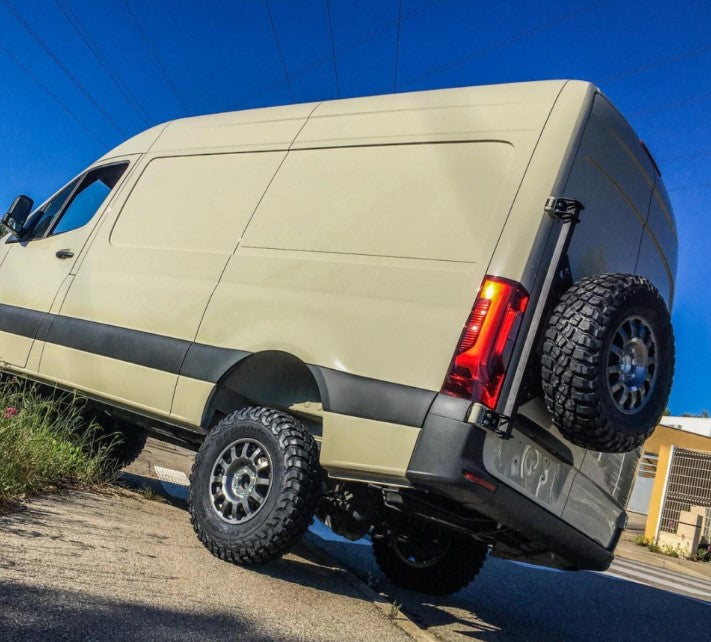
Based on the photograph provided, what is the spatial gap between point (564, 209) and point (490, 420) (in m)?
0.99

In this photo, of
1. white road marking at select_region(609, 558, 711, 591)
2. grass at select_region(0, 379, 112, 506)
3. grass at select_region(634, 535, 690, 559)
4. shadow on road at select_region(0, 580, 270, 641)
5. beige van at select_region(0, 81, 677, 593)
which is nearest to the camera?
shadow on road at select_region(0, 580, 270, 641)

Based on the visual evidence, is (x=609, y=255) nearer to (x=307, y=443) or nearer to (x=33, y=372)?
(x=307, y=443)

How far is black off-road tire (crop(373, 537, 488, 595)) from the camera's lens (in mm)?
4488

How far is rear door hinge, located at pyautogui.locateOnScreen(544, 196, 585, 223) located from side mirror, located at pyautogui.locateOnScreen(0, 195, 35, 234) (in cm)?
445

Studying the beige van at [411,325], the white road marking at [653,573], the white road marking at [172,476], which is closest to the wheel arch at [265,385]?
the beige van at [411,325]

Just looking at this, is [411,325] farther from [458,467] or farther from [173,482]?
[173,482]

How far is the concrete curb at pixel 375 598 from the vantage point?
3.27 m

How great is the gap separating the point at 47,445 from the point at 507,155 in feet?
11.0

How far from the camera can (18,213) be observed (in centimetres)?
573

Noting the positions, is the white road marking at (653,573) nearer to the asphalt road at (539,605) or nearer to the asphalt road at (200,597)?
the asphalt road at (539,605)

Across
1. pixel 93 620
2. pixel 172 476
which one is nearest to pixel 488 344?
pixel 93 620

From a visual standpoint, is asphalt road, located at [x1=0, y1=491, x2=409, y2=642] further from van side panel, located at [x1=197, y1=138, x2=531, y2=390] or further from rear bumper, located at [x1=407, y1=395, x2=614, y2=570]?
van side panel, located at [x1=197, y1=138, x2=531, y2=390]

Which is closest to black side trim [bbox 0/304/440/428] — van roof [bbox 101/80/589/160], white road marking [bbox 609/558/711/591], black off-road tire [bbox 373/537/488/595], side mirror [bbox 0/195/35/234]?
side mirror [bbox 0/195/35/234]

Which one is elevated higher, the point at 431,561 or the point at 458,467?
the point at 458,467
